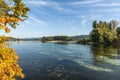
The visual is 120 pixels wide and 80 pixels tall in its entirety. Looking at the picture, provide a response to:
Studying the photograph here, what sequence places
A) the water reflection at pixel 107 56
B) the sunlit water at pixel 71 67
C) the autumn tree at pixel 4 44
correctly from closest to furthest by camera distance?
the autumn tree at pixel 4 44 → the sunlit water at pixel 71 67 → the water reflection at pixel 107 56

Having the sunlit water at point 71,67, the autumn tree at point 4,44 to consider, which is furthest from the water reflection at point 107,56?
the autumn tree at point 4,44

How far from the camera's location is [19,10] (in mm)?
10312

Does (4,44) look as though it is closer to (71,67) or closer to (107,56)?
(71,67)

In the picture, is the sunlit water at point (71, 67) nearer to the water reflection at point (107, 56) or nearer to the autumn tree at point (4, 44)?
the water reflection at point (107, 56)

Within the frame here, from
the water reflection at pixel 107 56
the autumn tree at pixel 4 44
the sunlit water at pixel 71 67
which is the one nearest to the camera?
the autumn tree at pixel 4 44

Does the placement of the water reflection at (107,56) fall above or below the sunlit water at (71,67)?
above

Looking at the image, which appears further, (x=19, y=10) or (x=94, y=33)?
(x=94, y=33)

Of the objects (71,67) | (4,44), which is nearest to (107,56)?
(71,67)

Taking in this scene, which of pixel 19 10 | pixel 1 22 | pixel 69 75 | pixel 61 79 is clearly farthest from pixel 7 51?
pixel 69 75

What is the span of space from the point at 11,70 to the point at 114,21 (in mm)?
134504

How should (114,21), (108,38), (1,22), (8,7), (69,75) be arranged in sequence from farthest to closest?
(114,21), (108,38), (69,75), (8,7), (1,22)

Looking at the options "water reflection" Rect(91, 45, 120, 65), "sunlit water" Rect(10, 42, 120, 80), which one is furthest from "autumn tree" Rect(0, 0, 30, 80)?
"water reflection" Rect(91, 45, 120, 65)

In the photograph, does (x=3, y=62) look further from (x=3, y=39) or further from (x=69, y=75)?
(x=69, y=75)

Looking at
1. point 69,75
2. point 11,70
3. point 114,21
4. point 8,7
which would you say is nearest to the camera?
point 11,70
